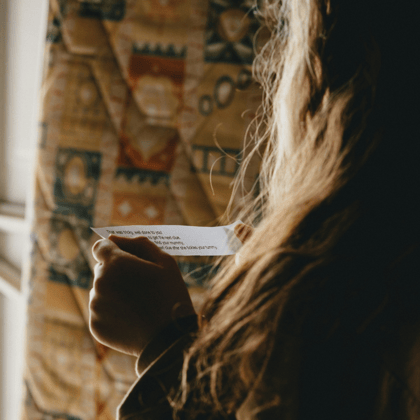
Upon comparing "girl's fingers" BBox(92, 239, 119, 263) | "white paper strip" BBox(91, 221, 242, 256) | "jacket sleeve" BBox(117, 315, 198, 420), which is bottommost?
"jacket sleeve" BBox(117, 315, 198, 420)

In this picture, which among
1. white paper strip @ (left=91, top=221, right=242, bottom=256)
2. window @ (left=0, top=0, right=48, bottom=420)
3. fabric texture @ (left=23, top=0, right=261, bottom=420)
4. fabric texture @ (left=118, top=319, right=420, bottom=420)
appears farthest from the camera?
window @ (left=0, top=0, right=48, bottom=420)

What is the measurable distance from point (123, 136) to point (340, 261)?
0.46 m

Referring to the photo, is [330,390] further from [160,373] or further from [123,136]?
[123,136]

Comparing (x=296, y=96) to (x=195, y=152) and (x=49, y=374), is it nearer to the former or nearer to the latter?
(x=195, y=152)

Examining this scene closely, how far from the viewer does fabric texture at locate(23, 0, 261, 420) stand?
0.60 m

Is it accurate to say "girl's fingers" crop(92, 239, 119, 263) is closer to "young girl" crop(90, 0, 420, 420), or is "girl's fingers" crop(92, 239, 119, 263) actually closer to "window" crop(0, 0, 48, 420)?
"young girl" crop(90, 0, 420, 420)

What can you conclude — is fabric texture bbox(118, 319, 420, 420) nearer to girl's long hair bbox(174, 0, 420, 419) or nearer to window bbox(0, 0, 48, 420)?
girl's long hair bbox(174, 0, 420, 419)

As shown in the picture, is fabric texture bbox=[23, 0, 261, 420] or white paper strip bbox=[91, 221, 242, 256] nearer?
white paper strip bbox=[91, 221, 242, 256]

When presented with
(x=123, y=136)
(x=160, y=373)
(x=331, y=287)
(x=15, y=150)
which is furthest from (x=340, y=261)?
(x=15, y=150)

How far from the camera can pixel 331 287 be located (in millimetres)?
250

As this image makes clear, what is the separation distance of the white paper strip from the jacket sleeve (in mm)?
91

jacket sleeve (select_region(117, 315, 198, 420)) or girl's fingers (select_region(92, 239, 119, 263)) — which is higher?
girl's fingers (select_region(92, 239, 119, 263))

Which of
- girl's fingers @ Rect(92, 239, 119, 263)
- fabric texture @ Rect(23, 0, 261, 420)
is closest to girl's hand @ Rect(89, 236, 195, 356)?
girl's fingers @ Rect(92, 239, 119, 263)

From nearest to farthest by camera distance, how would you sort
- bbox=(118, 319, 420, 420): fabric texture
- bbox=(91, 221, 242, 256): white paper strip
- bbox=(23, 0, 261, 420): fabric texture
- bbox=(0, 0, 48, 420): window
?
bbox=(118, 319, 420, 420): fabric texture → bbox=(91, 221, 242, 256): white paper strip → bbox=(23, 0, 261, 420): fabric texture → bbox=(0, 0, 48, 420): window
